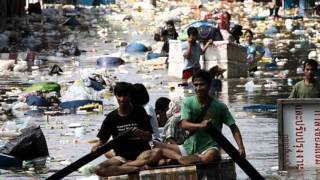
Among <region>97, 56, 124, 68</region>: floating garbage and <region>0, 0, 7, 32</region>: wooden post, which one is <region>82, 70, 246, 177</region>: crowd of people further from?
<region>0, 0, 7, 32</region>: wooden post

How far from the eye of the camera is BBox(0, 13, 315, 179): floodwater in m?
12.2

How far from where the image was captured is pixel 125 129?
9414mm

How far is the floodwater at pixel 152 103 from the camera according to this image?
40.0 ft

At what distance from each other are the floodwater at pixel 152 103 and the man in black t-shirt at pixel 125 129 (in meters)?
1.77

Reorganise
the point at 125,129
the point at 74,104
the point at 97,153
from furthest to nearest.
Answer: the point at 74,104, the point at 125,129, the point at 97,153

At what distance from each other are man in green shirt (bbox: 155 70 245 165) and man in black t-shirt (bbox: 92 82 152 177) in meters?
0.29

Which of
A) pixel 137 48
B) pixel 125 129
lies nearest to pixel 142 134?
pixel 125 129

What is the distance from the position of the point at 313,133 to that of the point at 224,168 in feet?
4.23

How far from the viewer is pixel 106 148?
9250mm

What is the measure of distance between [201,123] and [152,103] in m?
8.60

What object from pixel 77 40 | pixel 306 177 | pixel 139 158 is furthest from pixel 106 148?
pixel 77 40

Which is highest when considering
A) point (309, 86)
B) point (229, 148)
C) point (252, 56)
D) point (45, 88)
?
point (309, 86)

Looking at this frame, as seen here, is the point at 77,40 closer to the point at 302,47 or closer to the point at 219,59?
the point at 302,47

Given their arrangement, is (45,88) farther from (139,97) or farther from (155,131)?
(139,97)
